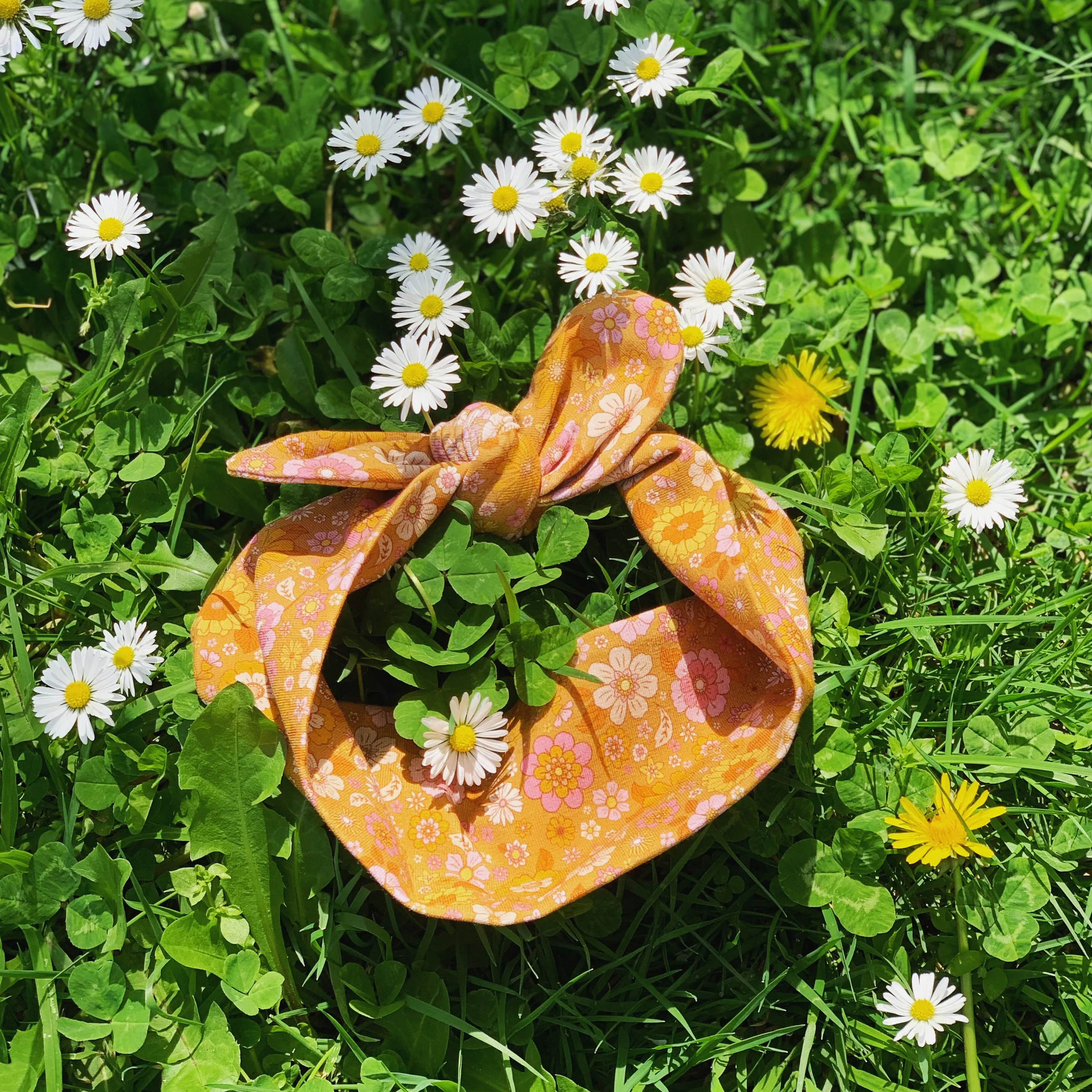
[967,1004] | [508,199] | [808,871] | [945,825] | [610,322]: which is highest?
[508,199]

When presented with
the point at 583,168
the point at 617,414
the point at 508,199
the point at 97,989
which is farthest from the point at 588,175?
the point at 97,989

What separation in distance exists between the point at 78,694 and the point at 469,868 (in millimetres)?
566

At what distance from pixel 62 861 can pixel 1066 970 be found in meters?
1.35

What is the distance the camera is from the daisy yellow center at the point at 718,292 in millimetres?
1623

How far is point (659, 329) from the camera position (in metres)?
1.55

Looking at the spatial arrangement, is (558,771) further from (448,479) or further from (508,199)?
(508,199)

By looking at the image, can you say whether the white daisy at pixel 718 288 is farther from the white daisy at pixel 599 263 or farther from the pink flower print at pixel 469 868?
the pink flower print at pixel 469 868

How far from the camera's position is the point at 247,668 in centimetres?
149

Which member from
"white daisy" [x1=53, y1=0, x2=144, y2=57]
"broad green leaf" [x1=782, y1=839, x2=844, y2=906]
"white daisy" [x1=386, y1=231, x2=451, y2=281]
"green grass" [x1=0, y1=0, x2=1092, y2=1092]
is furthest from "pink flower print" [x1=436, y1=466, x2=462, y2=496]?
"white daisy" [x1=53, y1=0, x2=144, y2=57]

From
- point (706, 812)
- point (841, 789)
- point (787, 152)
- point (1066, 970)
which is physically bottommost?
point (1066, 970)

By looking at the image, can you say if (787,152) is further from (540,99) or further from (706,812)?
(706,812)

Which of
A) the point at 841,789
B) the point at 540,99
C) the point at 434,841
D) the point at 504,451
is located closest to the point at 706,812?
the point at 841,789

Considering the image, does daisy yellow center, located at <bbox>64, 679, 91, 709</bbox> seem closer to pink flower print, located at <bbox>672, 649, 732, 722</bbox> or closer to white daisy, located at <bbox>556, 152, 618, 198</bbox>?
pink flower print, located at <bbox>672, 649, 732, 722</bbox>

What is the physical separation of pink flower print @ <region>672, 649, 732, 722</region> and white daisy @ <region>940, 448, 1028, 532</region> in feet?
1.38
